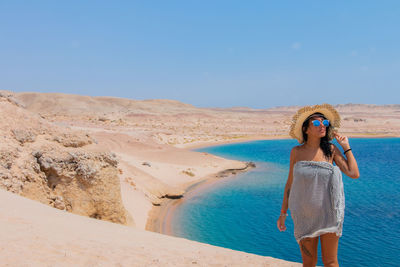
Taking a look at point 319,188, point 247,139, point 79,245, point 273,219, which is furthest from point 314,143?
point 247,139

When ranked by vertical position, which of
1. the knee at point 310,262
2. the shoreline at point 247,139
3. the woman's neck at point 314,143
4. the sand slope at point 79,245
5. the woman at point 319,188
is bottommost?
the sand slope at point 79,245

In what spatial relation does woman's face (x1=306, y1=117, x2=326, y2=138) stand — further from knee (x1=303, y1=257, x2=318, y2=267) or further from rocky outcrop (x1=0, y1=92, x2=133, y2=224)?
rocky outcrop (x1=0, y1=92, x2=133, y2=224)

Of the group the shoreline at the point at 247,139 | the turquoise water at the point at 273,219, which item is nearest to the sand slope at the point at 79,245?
the turquoise water at the point at 273,219

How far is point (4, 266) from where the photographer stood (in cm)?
382

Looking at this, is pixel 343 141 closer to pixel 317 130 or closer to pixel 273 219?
pixel 317 130

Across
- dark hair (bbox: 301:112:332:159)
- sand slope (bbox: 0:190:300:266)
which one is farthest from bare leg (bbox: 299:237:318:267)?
sand slope (bbox: 0:190:300:266)

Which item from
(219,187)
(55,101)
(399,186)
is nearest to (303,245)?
(219,187)

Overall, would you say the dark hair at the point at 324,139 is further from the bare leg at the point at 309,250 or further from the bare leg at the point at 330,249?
the bare leg at the point at 309,250

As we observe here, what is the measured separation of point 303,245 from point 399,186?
1731cm

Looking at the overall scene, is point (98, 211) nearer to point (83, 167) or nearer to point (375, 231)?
point (83, 167)

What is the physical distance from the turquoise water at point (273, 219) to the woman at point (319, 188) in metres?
6.05

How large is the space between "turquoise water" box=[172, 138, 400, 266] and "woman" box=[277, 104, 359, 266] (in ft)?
19.9

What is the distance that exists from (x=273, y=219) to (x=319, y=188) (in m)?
9.86

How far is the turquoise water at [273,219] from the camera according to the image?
950cm
